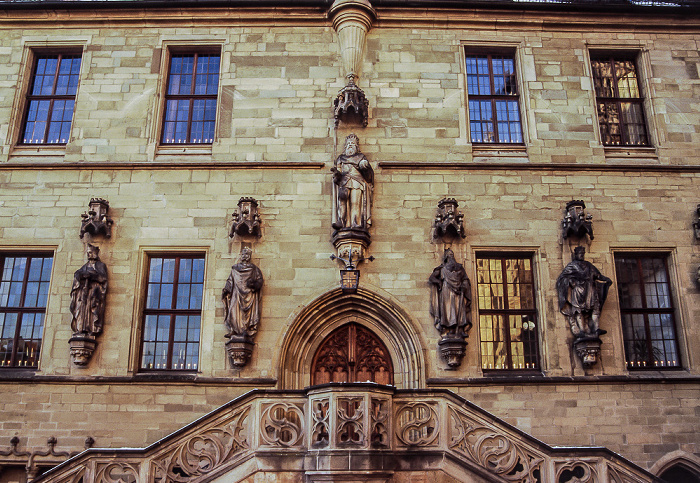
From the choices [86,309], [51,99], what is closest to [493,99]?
[86,309]

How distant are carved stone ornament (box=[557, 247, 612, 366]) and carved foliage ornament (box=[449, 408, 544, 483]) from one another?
10.8 feet

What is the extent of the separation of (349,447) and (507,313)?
4.93 m

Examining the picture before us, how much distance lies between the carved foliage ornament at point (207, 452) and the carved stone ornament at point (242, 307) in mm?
2341

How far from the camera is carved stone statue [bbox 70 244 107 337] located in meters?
12.3

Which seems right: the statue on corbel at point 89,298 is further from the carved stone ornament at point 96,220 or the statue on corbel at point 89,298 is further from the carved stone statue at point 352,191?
the carved stone statue at point 352,191

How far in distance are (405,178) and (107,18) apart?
7.57 metres

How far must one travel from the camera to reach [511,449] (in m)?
9.55

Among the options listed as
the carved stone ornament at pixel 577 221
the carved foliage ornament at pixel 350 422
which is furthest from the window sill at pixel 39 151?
the carved stone ornament at pixel 577 221

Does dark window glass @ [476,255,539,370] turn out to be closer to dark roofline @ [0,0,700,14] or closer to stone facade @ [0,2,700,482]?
stone facade @ [0,2,700,482]

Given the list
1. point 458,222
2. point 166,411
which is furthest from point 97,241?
point 458,222

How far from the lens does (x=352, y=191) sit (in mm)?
12844

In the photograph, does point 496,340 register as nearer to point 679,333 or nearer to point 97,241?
point 679,333

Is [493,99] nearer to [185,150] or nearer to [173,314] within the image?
[185,150]

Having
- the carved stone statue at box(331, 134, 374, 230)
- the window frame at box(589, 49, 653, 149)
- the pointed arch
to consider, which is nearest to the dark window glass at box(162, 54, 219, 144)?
the carved stone statue at box(331, 134, 374, 230)
